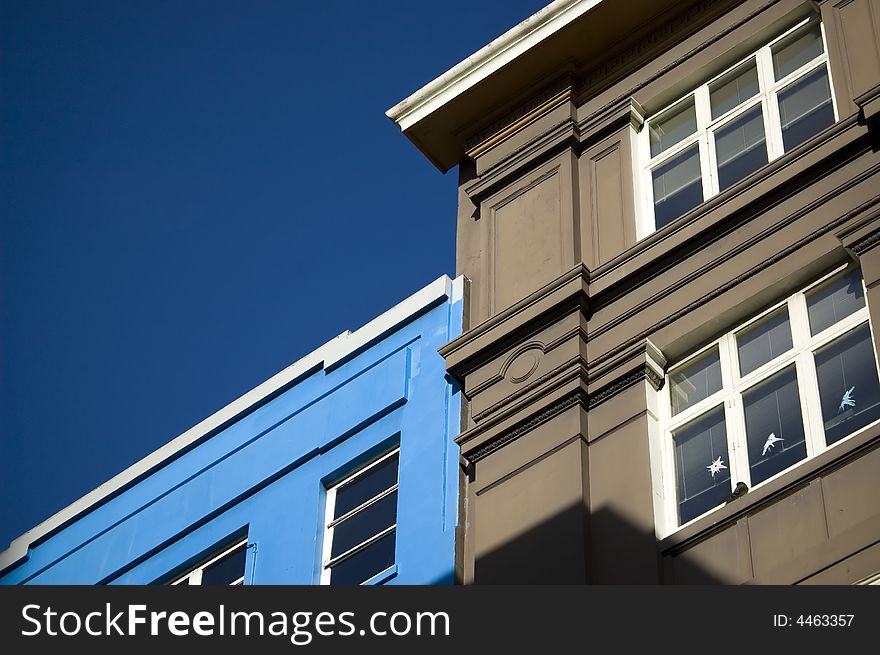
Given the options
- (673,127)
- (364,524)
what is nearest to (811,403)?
(673,127)

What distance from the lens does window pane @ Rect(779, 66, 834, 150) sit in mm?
16531

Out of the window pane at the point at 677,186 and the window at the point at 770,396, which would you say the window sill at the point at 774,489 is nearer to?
the window at the point at 770,396

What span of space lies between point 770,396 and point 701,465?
2.63 ft

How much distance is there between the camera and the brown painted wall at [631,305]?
1391cm

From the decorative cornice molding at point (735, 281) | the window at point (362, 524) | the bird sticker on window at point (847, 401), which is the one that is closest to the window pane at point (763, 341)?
the decorative cornice molding at point (735, 281)

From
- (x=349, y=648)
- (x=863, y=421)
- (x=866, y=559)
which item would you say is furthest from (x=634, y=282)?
(x=349, y=648)

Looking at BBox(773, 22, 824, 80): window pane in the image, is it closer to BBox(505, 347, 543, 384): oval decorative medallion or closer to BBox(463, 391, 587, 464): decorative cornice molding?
BBox(505, 347, 543, 384): oval decorative medallion

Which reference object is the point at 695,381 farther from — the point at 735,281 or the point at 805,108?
the point at 805,108

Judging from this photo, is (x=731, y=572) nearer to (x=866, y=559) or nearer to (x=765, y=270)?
(x=866, y=559)

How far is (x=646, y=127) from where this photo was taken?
18219mm

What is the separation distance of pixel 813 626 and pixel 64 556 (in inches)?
411

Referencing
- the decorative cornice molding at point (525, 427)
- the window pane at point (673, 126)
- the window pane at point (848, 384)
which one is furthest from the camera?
the window pane at point (673, 126)

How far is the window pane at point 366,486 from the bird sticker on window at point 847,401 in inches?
193

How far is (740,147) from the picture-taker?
1709 cm
